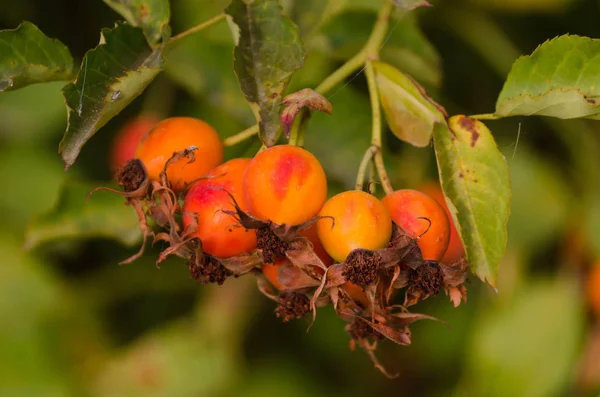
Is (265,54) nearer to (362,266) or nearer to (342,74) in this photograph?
(342,74)

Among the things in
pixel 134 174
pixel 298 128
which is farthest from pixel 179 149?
pixel 298 128

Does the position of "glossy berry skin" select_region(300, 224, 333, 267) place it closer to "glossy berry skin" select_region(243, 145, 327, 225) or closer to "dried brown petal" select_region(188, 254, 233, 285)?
"glossy berry skin" select_region(243, 145, 327, 225)

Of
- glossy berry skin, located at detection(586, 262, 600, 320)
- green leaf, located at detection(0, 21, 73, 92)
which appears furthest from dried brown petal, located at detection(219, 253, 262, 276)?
glossy berry skin, located at detection(586, 262, 600, 320)

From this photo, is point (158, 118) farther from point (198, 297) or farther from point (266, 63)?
point (266, 63)

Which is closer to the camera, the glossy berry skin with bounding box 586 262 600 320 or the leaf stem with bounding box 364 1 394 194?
the leaf stem with bounding box 364 1 394 194

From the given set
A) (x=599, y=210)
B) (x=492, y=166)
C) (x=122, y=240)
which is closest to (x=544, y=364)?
(x=599, y=210)
